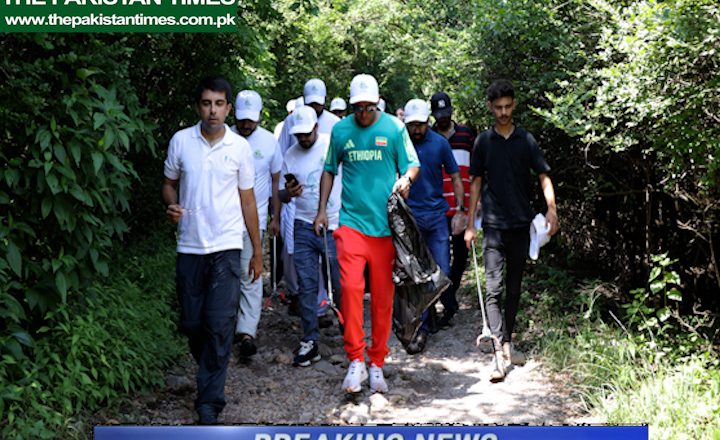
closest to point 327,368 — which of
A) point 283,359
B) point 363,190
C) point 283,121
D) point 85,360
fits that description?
point 283,359

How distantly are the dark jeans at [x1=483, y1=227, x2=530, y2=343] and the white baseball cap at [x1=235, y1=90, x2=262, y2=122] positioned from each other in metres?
2.25

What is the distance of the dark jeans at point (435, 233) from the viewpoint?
25.7 feet

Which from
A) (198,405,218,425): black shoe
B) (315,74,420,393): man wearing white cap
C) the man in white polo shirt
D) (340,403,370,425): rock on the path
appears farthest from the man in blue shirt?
(198,405,218,425): black shoe

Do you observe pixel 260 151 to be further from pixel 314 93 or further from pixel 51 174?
pixel 51 174

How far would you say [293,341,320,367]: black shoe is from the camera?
23.6ft

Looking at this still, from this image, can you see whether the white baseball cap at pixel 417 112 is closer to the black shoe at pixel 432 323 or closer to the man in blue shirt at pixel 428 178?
the man in blue shirt at pixel 428 178

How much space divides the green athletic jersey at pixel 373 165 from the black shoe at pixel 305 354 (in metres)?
1.41

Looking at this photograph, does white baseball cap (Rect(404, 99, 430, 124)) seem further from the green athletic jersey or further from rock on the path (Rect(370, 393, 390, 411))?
rock on the path (Rect(370, 393, 390, 411))

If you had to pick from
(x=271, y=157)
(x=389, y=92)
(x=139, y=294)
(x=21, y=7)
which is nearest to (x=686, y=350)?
(x=271, y=157)

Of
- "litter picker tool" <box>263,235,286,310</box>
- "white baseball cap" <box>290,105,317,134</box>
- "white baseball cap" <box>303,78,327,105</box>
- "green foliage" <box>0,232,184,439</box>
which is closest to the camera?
"green foliage" <box>0,232,184,439</box>

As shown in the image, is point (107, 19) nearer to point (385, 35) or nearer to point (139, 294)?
point (139, 294)


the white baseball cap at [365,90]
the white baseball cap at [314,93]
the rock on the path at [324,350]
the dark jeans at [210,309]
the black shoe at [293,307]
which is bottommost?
the rock on the path at [324,350]

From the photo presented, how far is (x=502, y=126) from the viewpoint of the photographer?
22.5ft

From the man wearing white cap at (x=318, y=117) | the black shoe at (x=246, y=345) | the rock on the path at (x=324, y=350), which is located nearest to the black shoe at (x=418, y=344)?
the rock on the path at (x=324, y=350)
